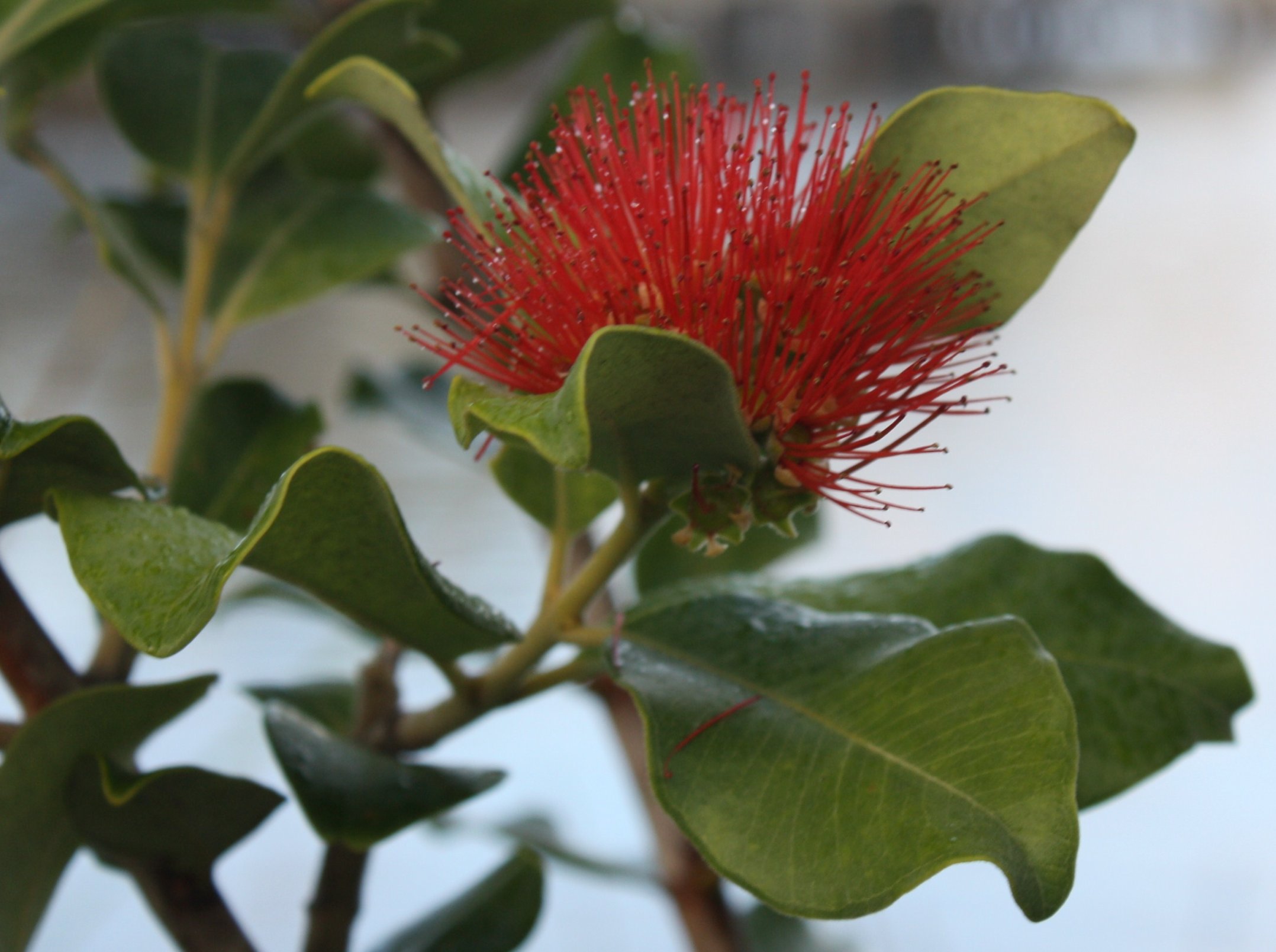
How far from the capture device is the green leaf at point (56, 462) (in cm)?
31

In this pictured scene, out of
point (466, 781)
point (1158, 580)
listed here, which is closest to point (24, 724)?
point (466, 781)

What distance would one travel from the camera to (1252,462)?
1.70 metres

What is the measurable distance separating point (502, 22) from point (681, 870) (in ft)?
1.43

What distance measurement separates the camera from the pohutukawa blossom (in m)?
0.31

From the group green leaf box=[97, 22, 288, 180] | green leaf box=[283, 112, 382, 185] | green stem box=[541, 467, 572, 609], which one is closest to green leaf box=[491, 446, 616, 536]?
green stem box=[541, 467, 572, 609]

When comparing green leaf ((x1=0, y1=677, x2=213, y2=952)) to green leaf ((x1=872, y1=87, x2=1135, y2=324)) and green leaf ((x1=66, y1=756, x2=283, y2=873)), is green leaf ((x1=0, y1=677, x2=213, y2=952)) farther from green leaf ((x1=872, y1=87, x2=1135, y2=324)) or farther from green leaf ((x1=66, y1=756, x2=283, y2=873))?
green leaf ((x1=872, y1=87, x2=1135, y2=324))

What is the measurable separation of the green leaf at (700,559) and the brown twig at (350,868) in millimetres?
166

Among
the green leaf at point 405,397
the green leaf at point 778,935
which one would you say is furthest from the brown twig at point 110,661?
the green leaf at point 778,935

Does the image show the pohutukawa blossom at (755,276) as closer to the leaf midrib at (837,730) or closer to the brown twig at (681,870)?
the leaf midrib at (837,730)

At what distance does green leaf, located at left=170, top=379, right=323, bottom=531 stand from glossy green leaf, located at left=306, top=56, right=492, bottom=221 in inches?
7.0

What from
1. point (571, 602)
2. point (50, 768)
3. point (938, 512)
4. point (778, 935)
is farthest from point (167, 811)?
point (938, 512)

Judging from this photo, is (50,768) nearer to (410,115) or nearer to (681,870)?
(410,115)

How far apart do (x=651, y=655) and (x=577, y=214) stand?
133 mm

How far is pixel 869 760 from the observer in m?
0.31
